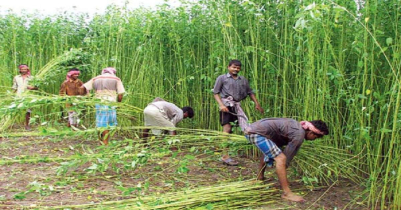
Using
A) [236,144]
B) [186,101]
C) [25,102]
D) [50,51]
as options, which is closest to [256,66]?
[236,144]

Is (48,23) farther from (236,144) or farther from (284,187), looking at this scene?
(284,187)

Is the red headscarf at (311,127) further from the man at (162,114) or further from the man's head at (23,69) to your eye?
the man's head at (23,69)

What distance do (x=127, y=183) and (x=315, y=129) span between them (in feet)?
6.75

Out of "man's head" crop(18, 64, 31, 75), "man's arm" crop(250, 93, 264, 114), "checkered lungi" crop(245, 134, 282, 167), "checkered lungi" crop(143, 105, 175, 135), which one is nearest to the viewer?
"checkered lungi" crop(245, 134, 282, 167)

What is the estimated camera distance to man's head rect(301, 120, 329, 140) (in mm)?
3736

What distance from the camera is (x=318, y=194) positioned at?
4.02 metres

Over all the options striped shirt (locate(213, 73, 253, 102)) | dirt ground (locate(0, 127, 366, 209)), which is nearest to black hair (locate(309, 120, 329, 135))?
dirt ground (locate(0, 127, 366, 209))

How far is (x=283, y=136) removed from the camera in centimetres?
391

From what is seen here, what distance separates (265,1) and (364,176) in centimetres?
229

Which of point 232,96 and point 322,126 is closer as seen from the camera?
point 322,126

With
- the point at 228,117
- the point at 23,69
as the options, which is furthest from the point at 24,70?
the point at 228,117

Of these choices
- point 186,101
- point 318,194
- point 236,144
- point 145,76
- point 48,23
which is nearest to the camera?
point 318,194

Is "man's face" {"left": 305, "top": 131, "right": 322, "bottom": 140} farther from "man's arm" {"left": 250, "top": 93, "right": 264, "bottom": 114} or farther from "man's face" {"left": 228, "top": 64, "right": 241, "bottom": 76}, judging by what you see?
"man's face" {"left": 228, "top": 64, "right": 241, "bottom": 76}

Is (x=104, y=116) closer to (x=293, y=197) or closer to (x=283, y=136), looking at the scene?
(x=283, y=136)
